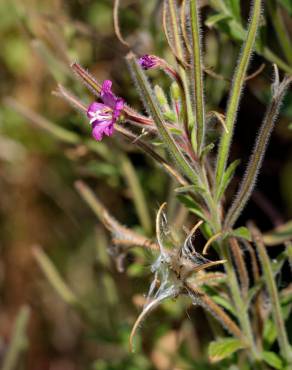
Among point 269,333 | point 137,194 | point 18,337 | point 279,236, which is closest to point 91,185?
point 137,194

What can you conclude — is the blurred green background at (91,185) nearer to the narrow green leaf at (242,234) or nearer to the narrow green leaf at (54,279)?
the narrow green leaf at (54,279)

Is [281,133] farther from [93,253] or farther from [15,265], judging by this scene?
[15,265]

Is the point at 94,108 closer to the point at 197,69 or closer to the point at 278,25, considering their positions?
the point at 197,69

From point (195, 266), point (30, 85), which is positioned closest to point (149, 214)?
point (195, 266)

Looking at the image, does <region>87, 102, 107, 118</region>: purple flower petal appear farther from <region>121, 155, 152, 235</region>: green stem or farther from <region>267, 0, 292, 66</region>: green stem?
<region>121, 155, 152, 235</region>: green stem

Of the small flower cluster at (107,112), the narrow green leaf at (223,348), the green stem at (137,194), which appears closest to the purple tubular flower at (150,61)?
the small flower cluster at (107,112)

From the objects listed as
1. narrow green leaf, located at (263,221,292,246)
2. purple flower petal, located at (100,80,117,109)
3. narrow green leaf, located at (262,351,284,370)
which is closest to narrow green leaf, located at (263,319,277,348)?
narrow green leaf, located at (262,351,284,370)
